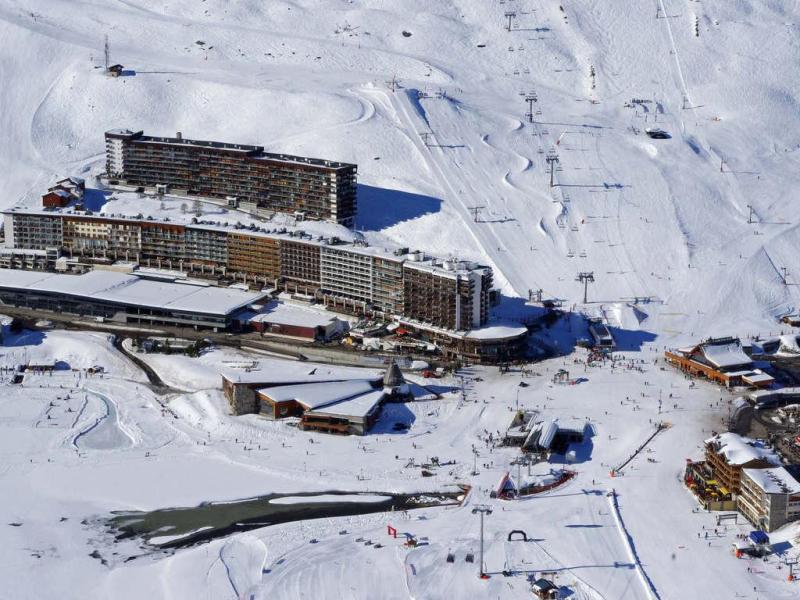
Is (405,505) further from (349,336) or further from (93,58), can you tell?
(93,58)

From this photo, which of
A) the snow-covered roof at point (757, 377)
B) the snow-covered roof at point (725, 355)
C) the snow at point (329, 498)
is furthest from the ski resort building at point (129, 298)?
the snow-covered roof at point (757, 377)

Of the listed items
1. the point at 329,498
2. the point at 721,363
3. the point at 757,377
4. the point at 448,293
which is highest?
the point at 448,293

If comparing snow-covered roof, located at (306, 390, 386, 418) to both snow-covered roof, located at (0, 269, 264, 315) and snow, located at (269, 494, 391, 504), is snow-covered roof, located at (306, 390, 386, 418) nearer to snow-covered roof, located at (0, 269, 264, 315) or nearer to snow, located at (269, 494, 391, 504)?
snow, located at (269, 494, 391, 504)

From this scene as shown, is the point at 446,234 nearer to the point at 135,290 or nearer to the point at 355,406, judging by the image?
the point at 135,290

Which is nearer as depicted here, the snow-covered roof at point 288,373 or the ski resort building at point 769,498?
the ski resort building at point 769,498

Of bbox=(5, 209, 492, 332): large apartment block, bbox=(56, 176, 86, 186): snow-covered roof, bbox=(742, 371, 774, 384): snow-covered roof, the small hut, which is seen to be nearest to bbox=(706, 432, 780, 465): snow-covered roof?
bbox=(742, 371, 774, 384): snow-covered roof

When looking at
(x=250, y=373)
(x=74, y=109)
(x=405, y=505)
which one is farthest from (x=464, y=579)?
(x=74, y=109)

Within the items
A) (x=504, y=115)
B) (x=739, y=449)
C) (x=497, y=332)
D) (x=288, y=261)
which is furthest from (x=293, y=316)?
(x=504, y=115)

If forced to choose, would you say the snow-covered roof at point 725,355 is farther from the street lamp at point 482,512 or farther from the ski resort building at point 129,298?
the ski resort building at point 129,298
